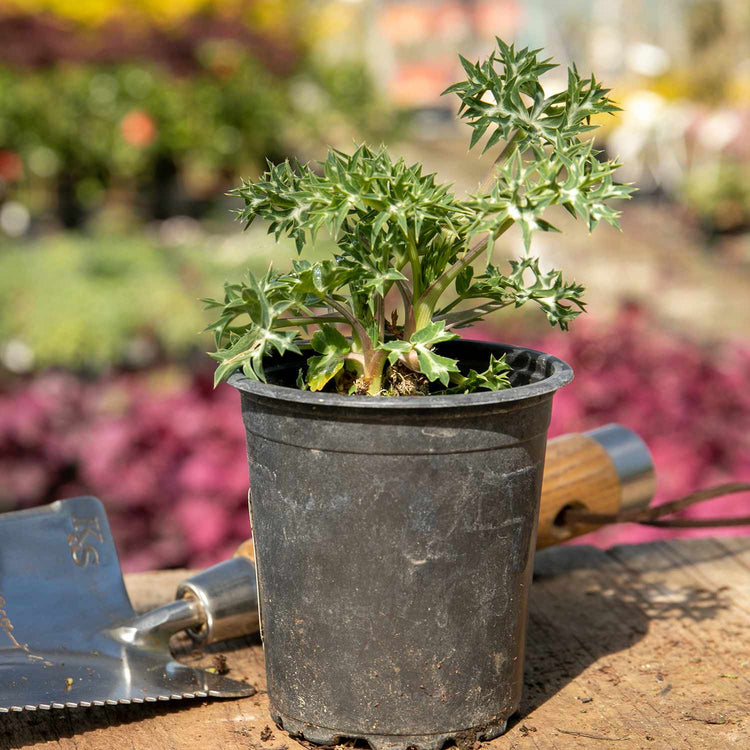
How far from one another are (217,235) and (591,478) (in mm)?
5074

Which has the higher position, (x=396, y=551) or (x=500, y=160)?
(x=500, y=160)

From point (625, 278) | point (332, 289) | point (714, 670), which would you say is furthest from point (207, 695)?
point (625, 278)

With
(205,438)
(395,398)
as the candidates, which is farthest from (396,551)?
(205,438)

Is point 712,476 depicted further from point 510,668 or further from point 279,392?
point 279,392

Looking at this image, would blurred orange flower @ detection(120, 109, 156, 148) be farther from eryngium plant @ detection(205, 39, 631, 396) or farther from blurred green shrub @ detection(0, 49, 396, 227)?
eryngium plant @ detection(205, 39, 631, 396)

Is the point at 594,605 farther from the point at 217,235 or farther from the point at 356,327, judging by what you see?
the point at 217,235

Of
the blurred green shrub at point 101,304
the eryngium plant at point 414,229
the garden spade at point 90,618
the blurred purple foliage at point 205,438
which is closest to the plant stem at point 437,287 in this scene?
the eryngium plant at point 414,229

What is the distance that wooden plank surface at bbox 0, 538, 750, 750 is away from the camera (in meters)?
1.20

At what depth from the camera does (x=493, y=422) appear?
1070 mm

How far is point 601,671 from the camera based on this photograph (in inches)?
54.6

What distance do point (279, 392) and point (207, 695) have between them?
474 mm

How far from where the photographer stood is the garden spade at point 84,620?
3.96 feet

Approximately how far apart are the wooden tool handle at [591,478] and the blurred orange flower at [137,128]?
5436 mm

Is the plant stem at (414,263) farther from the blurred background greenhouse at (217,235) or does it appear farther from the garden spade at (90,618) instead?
the garden spade at (90,618)
